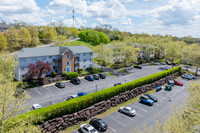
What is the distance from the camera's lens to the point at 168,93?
4362 cm

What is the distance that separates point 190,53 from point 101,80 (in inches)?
1745

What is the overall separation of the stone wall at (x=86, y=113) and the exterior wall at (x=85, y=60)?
28737 mm

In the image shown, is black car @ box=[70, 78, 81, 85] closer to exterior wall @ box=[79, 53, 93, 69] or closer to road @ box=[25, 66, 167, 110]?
road @ box=[25, 66, 167, 110]

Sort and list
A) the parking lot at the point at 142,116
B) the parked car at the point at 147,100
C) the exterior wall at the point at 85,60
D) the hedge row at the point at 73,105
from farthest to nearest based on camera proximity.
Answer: the exterior wall at the point at 85,60 < the parked car at the point at 147,100 < the parking lot at the point at 142,116 < the hedge row at the point at 73,105

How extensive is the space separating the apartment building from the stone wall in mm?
27576

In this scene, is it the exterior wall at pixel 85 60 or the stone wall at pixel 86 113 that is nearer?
the stone wall at pixel 86 113

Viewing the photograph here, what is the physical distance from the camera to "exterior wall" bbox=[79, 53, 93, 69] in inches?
2443

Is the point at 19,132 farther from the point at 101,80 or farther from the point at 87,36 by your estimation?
the point at 87,36

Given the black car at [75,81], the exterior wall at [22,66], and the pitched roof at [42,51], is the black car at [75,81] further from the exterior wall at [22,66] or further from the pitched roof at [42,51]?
the exterior wall at [22,66]

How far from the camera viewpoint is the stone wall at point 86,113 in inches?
983

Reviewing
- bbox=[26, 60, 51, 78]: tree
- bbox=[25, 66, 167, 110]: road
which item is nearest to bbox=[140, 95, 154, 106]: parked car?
bbox=[25, 66, 167, 110]: road

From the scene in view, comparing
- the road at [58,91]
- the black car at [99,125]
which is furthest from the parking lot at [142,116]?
Result: the road at [58,91]

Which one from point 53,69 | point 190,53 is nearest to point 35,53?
point 53,69

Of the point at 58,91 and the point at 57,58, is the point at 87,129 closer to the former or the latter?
the point at 58,91
